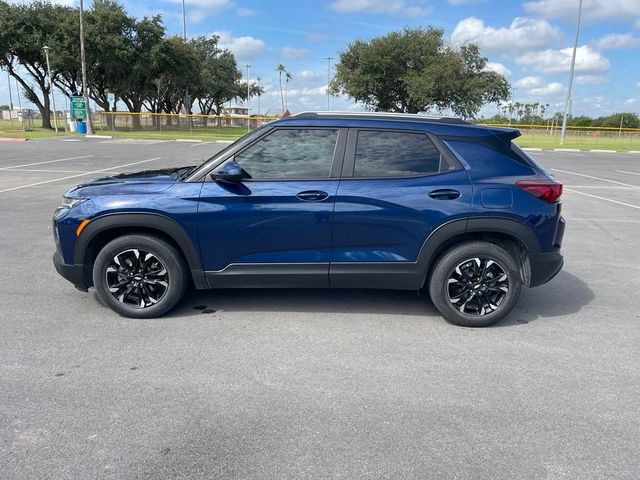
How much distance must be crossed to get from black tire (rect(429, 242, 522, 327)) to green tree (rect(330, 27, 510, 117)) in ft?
150

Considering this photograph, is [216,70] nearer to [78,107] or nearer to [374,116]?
[78,107]

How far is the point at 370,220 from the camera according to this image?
4102 mm

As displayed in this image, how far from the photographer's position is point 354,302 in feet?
15.9

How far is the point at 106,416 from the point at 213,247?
1611 mm

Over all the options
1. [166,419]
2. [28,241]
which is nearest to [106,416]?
[166,419]

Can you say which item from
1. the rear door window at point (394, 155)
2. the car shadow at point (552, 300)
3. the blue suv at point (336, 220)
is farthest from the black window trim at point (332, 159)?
the car shadow at point (552, 300)

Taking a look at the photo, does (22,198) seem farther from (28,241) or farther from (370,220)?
(370,220)

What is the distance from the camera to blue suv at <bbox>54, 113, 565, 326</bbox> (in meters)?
4.09

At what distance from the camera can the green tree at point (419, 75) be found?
47812 millimetres

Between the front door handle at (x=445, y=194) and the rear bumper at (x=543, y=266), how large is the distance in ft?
2.89

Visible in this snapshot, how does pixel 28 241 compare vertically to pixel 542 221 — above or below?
below

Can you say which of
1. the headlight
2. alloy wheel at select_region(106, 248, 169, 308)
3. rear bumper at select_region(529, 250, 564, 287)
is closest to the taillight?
rear bumper at select_region(529, 250, 564, 287)

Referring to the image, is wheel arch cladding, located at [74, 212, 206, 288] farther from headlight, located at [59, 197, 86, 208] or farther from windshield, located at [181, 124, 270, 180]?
windshield, located at [181, 124, 270, 180]

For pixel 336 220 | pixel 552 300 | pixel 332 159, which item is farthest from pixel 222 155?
pixel 552 300
